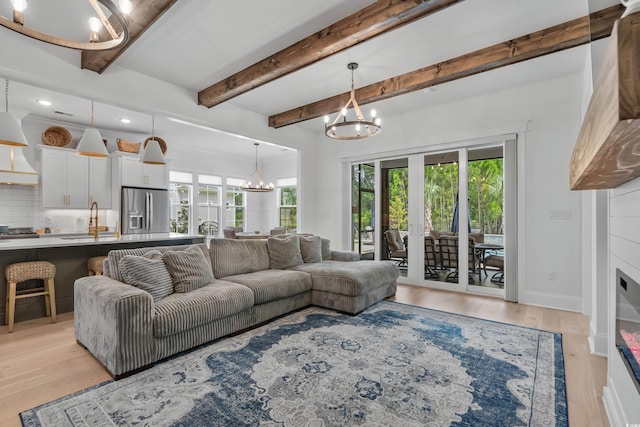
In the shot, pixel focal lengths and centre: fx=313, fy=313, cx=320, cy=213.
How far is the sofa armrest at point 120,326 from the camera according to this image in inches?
87.2

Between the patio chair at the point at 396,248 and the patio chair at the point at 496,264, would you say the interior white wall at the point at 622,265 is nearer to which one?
the patio chair at the point at 496,264

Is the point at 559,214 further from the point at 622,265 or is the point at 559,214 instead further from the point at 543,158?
the point at 622,265

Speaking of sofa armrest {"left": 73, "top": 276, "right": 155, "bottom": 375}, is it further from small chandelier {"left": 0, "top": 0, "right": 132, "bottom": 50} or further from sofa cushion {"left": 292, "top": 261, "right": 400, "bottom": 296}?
sofa cushion {"left": 292, "top": 261, "right": 400, "bottom": 296}

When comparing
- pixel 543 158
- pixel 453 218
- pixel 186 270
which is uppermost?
pixel 543 158

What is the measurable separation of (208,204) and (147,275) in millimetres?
5942

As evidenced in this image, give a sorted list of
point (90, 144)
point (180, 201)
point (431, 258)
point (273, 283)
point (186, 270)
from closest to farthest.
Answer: point (186, 270)
point (273, 283)
point (90, 144)
point (431, 258)
point (180, 201)

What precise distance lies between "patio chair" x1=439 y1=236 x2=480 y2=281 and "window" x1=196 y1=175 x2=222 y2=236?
234 inches

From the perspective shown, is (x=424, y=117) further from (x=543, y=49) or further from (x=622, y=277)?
(x=622, y=277)

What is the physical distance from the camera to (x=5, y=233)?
15.5 ft

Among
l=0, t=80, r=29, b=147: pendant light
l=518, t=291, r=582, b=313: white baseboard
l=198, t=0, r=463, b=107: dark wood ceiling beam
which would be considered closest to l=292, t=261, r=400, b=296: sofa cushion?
l=518, t=291, r=582, b=313: white baseboard

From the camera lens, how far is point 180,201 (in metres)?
7.86

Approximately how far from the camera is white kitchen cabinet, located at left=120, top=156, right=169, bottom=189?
6082 mm

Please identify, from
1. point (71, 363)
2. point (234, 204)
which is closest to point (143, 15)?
point (71, 363)

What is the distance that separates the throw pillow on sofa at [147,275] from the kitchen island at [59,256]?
142 centimetres
